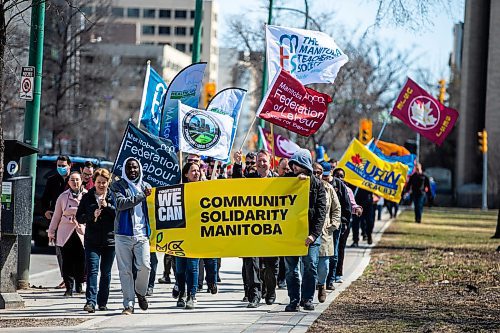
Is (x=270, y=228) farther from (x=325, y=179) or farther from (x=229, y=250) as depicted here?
(x=325, y=179)

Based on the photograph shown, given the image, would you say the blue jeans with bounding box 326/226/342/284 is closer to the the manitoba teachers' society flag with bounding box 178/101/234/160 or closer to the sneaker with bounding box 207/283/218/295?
Answer: the sneaker with bounding box 207/283/218/295

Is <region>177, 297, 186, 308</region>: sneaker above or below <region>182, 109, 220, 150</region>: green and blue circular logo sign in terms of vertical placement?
below

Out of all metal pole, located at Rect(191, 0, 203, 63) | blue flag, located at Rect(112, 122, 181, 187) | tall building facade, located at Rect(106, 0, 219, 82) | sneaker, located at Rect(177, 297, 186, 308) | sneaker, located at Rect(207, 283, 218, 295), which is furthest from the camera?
tall building facade, located at Rect(106, 0, 219, 82)

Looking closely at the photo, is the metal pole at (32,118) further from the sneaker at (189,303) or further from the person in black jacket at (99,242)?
the sneaker at (189,303)

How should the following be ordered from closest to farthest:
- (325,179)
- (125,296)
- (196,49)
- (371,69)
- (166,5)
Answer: (125,296), (325,179), (196,49), (371,69), (166,5)

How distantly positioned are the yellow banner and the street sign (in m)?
3.08

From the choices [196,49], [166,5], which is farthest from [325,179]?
[166,5]

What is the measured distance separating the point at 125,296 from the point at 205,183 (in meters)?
1.63

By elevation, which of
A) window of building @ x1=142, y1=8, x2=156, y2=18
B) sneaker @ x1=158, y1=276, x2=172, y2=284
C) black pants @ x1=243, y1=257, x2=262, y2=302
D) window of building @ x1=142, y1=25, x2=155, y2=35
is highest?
window of building @ x1=142, y1=8, x2=156, y2=18

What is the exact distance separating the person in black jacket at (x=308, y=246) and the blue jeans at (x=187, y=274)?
3.79ft

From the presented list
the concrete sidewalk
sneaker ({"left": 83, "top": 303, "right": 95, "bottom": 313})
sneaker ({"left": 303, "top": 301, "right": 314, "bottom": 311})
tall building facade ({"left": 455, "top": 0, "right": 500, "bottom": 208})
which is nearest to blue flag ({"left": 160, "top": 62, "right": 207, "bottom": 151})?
the concrete sidewalk

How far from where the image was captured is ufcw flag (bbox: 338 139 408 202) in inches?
958

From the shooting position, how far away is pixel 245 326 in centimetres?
1191

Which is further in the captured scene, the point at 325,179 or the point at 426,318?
the point at 325,179
